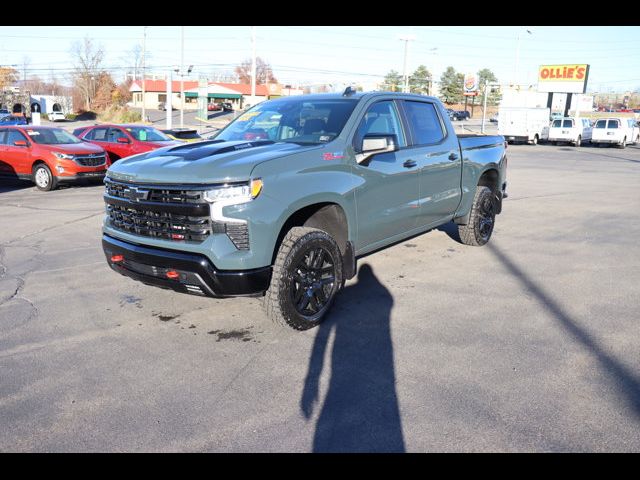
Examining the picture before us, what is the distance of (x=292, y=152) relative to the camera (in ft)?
14.7

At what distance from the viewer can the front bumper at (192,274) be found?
4039mm

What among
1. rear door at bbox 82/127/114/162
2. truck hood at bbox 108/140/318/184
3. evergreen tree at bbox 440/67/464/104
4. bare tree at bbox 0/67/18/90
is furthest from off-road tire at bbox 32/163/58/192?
evergreen tree at bbox 440/67/464/104

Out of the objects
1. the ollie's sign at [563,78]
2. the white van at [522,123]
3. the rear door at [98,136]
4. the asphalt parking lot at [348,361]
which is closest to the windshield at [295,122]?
the asphalt parking lot at [348,361]

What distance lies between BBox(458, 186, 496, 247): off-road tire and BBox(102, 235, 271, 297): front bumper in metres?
3.96

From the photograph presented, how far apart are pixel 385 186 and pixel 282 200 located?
55.2 inches

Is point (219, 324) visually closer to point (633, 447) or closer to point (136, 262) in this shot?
point (136, 262)

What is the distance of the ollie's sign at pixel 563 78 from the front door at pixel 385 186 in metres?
48.1

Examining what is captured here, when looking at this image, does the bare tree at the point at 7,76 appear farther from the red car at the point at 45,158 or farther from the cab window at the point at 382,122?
the cab window at the point at 382,122

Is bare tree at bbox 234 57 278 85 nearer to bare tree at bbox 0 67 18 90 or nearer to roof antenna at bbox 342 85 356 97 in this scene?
bare tree at bbox 0 67 18 90

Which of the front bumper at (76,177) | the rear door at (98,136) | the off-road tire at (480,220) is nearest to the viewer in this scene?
the off-road tire at (480,220)

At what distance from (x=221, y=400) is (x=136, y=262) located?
4.82ft

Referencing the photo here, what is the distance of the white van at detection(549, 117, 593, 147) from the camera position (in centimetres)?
3594
